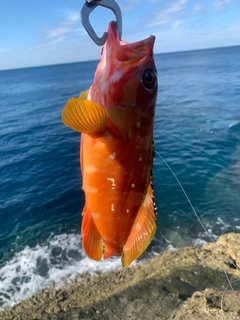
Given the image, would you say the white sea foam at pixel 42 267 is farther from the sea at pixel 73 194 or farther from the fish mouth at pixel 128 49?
the fish mouth at pixel 128 49

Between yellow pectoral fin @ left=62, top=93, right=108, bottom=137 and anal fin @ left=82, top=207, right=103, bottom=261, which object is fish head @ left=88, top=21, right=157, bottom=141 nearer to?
yellow pectoral fin @ left=62, top=93, right=108, bottom=137

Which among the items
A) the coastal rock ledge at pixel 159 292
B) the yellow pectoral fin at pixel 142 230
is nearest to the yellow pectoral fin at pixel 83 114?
the yellow pectoral fin at pixel 142 230

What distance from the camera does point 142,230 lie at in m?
2.73

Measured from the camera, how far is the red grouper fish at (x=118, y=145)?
7.62ft

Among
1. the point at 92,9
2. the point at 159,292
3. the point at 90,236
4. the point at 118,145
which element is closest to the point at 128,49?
the point at 92,9

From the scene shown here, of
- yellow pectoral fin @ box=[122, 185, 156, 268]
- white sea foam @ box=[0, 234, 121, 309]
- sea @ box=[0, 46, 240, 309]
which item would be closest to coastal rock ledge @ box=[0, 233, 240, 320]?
white sea foam @ box=[0, 234, 121, 309]

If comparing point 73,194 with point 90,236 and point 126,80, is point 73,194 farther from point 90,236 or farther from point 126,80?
point 126,80

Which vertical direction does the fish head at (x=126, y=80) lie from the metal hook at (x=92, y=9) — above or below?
below

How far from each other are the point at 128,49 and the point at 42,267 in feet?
31.6

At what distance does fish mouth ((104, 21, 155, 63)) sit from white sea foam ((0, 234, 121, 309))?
8.35m

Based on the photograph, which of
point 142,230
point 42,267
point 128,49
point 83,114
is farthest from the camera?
point 42,267

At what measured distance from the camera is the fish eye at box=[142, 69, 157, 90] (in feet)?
7.70

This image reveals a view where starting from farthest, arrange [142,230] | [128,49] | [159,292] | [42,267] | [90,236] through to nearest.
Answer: [42,267], [159,292], [90,236], [142,230], [128,49]

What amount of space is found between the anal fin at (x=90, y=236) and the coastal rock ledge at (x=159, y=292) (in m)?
4.74
